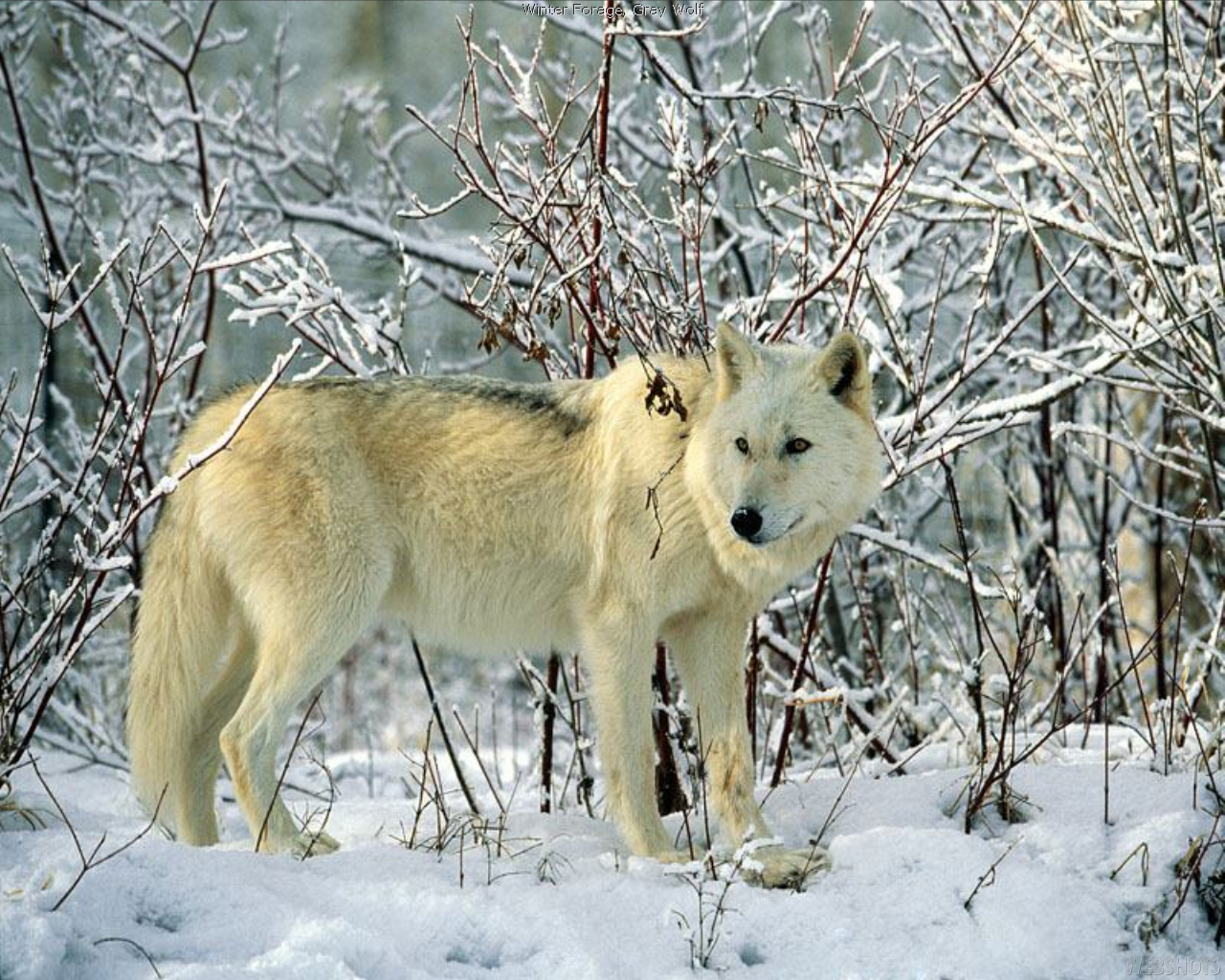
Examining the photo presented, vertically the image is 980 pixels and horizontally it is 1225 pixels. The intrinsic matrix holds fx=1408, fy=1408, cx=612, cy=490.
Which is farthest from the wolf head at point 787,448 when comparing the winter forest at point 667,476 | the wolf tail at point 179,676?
the wolf tail at point 179,676

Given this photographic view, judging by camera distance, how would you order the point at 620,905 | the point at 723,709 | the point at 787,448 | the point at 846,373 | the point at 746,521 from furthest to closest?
the point at 723,709 → the point at 846,373 → the point at 787,448 → the point at 746,521 → the point at 620,905

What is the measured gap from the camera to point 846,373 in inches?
164

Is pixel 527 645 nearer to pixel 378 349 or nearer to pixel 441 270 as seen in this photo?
pixel 378 349

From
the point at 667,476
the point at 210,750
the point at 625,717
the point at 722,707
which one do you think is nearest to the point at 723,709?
the point at 722,707

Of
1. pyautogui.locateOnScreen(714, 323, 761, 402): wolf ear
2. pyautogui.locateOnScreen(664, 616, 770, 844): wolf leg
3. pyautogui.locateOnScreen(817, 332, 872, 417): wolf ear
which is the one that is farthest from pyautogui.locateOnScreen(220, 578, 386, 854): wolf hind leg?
pyautogui.locateOnScreen(817, 332, 872, 417): wolf ear

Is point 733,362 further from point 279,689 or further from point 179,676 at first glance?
point 179,676

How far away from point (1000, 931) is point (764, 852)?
A: 2.31 feet

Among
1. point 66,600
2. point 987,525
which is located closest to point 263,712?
point 66,600

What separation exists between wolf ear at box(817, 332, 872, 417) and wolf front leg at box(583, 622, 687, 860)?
0.92m

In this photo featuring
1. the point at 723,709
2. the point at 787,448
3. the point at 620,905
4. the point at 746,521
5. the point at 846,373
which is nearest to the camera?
the point at 620,905

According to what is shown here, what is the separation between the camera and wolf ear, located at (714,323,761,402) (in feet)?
13.6

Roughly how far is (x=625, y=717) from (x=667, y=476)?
0.73m

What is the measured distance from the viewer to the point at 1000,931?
3545 mm

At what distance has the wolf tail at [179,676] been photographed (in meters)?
4.36
